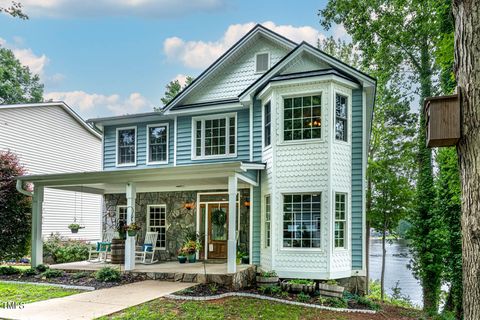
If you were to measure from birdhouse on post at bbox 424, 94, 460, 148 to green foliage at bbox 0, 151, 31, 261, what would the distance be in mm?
14025

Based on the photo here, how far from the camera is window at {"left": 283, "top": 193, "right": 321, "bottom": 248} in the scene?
9.66m

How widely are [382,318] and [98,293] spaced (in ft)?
21.1

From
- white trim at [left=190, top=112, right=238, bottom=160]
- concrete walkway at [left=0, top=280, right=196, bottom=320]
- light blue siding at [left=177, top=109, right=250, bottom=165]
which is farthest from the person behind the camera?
white trim at [left=190, top=112, right=238, bottom=160]

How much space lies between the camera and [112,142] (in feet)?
46.3

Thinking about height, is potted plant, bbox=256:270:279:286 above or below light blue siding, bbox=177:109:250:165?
below

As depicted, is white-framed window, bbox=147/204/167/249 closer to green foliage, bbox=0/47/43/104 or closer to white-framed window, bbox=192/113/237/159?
white-framed window, bbox=192/113/237/159

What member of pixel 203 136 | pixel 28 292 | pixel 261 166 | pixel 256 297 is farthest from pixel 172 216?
pixel 256 297

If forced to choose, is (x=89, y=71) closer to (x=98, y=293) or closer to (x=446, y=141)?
(x=98, y=293)

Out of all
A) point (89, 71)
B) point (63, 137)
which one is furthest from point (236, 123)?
point (89, 71)

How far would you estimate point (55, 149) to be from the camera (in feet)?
62.5

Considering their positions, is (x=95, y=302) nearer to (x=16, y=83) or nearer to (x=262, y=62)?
(x=262, y=62)

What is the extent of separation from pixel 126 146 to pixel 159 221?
3.19m

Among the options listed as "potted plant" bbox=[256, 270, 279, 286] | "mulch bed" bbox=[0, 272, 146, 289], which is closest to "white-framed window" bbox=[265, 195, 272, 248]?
"potted plant" bbox=[256, 270, 279, 286]

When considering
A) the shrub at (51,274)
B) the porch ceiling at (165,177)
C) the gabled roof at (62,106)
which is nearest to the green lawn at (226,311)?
the porch ceiling at (165,177)
